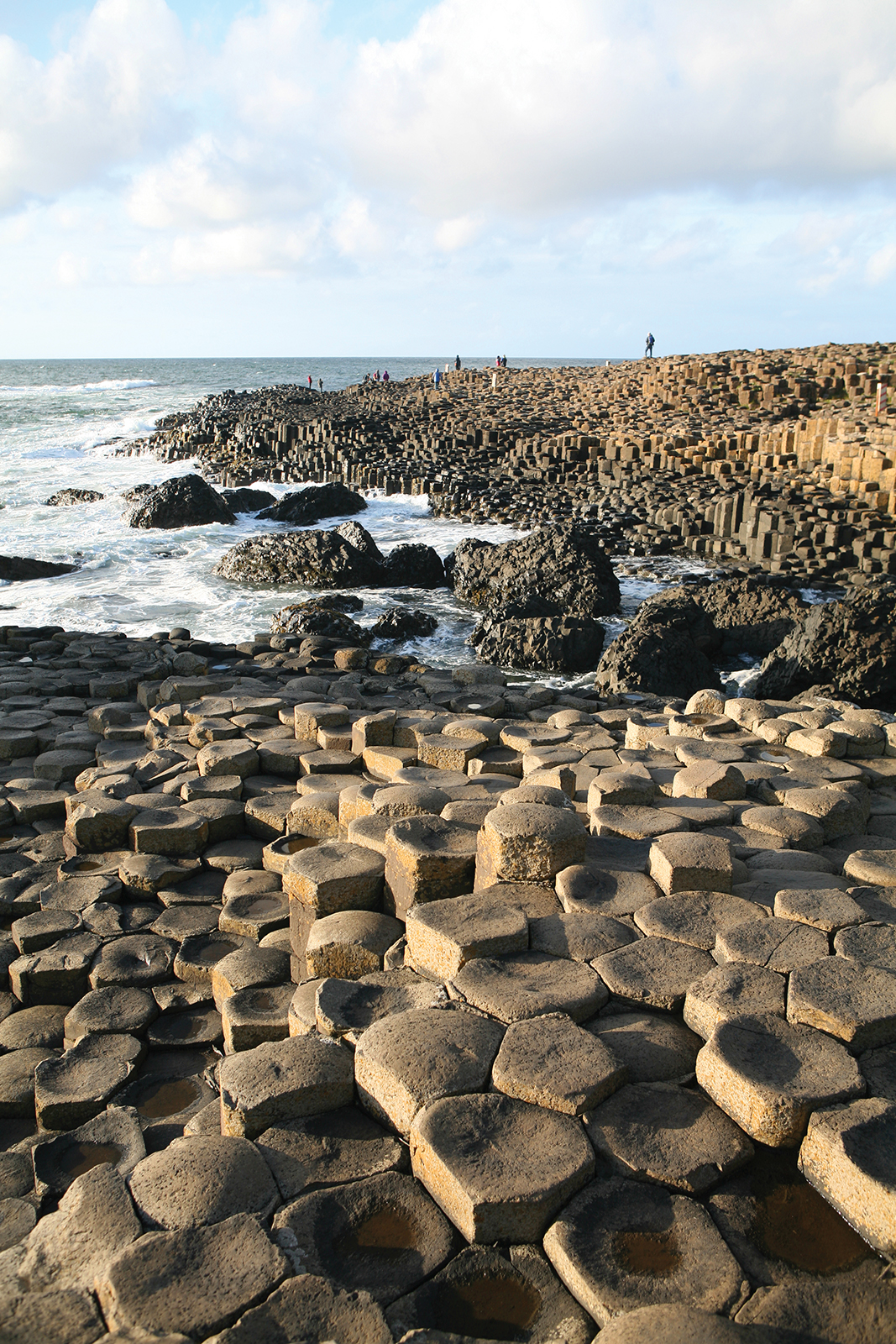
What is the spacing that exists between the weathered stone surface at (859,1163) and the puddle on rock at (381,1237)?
3.40ft

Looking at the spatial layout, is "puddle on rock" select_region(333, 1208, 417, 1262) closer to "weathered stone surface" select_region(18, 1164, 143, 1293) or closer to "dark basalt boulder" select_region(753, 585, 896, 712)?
"weathered stone surface" select_region(18, 1164, 143, 1293)

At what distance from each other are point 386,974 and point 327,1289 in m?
1.19

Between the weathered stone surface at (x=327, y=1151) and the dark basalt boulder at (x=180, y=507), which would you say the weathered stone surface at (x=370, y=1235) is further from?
the dark basalt boulder at (x=180, y=507)

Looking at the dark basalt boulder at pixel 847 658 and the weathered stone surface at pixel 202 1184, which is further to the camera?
the dark basalt boulder at pixel 847 658

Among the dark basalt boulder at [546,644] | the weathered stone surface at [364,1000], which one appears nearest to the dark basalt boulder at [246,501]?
the dark basalt boulder at [546,644]

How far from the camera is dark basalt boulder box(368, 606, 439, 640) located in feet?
38.4

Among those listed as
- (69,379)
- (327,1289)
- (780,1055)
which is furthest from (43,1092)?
(69,379)

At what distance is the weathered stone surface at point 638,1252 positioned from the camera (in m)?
1.95

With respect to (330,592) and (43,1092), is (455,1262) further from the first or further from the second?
(330,592)

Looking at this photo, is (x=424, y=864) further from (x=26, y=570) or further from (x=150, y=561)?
(x=150, y=561)

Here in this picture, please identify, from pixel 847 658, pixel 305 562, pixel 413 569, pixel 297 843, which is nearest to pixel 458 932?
pixel 297 843

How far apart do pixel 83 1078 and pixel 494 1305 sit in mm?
1857

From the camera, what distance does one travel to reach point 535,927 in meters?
3.16

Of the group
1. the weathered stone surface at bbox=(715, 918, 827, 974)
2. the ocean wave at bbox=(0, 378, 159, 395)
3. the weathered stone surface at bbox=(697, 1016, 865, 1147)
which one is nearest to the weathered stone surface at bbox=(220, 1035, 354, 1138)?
the weathered stone surface at bbox=(697, 1016, 865, 1147)
